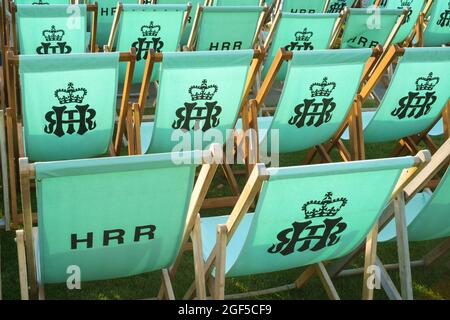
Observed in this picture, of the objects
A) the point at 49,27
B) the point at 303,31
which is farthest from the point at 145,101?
the point at 303,31

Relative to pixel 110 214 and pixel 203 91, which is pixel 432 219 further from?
pixel 110 214

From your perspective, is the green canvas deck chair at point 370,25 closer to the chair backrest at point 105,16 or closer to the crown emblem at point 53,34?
the chair backrest at point 105,16

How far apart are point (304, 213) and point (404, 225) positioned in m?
0.63

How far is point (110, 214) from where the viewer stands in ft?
7.56

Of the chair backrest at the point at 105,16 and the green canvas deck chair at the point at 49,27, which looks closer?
the green canvas deck chair at the point at 49,27

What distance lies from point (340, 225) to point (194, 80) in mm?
1231

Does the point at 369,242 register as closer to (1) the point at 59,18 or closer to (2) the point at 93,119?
(2) the point at 93,119

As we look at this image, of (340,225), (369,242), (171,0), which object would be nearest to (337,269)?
(369,242)

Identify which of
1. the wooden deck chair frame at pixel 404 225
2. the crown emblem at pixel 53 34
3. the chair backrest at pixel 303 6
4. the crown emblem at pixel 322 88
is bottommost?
the wooden deck chair frame at pixel 404 225

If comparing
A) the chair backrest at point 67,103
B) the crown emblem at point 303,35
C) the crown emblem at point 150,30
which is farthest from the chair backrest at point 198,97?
the crown emblem at point 303,35

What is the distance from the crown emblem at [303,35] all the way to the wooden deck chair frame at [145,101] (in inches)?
48.0

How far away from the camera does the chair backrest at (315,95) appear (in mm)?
3406

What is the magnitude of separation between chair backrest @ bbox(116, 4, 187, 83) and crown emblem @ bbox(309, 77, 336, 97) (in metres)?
1.41

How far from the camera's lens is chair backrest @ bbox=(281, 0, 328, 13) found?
599 cm
